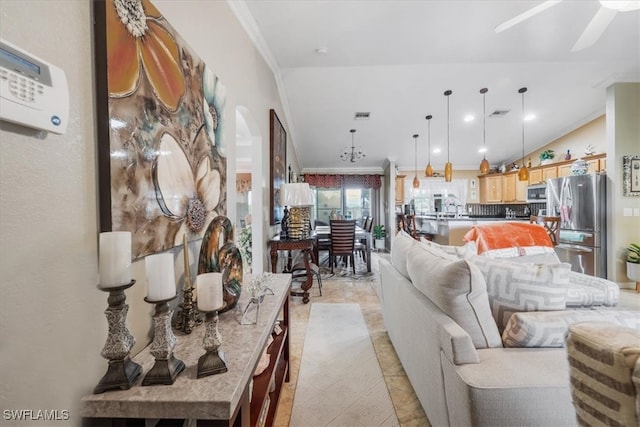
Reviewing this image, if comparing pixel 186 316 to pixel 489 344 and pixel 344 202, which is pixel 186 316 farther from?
pixel 344 202

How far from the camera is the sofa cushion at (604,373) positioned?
47cm

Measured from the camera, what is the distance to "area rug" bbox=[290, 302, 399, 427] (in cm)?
151

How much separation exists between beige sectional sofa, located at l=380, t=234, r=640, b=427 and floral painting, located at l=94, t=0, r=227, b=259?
122 centimetres

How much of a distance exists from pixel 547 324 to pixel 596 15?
95.9 inches

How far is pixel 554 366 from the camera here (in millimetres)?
1047

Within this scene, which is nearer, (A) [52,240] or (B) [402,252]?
(A) [52,240]

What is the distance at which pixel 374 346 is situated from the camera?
2275 millimetres

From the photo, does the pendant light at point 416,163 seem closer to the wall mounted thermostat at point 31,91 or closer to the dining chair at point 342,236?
the dining chair at point 342,236

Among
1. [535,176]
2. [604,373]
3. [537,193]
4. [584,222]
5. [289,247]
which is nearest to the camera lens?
[604,373]

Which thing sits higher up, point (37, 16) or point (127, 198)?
point (37, 16)

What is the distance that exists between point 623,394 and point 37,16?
55.5 inches

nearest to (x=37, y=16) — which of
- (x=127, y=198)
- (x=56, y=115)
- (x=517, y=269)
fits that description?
(x=56, y=115)

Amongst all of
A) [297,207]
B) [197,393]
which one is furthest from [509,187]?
[197,393]

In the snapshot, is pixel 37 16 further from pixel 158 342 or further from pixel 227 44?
pixel 227 44
